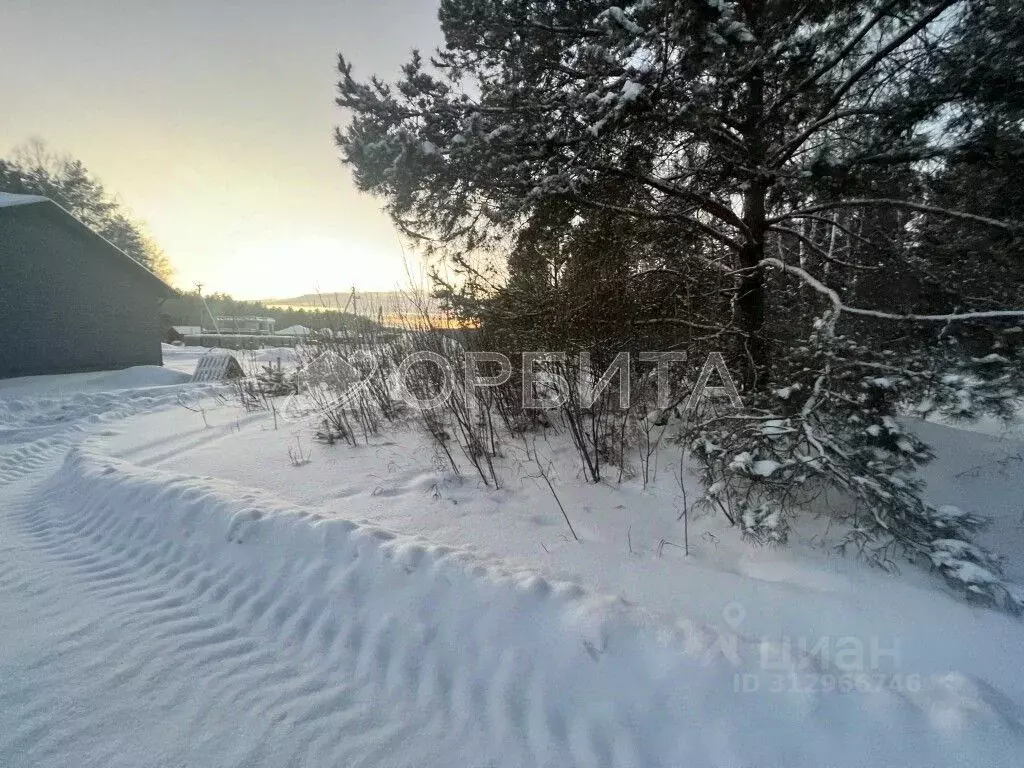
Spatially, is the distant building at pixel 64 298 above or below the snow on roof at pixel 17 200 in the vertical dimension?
below

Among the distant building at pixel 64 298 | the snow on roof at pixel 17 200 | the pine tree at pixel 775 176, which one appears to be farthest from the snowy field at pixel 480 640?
the snow on roof at pixel 17 200

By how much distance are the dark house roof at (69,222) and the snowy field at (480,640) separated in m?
14.5

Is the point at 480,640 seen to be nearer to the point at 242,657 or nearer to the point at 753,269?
the point at 242,657

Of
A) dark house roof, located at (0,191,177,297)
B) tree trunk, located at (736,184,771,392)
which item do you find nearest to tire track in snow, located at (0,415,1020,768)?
tree trunk, located at (736,184,771,392)

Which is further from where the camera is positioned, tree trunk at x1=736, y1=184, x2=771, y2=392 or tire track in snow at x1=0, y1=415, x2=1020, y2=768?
tree trunk at x1=736, y1=184, x2=771, y2=392

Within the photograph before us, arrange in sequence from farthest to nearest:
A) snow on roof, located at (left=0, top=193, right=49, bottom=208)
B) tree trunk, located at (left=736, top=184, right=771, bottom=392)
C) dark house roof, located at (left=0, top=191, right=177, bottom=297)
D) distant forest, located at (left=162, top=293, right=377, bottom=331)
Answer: distant forest, located at (left=162, top=293, right=377, bottom=331) < dark house roof, located at (left=0, top=191, right=177, bottom=297) < snow on roof, located at (left=0, top=193, right=49, bottom=208) < tree trunk, located at (left=736, top=184, right=771, bottom=392)

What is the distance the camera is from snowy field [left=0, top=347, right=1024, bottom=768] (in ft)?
4.83

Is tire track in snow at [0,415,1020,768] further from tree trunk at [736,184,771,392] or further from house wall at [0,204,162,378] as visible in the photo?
house wall at [0,204,162,378]

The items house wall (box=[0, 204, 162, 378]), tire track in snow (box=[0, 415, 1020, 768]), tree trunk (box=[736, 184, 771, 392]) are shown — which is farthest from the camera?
house wall (box=[0, 204, 162, 378])

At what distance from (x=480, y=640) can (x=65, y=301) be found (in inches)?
713

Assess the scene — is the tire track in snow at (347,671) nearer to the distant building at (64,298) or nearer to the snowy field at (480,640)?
the snowy field at (480,640)

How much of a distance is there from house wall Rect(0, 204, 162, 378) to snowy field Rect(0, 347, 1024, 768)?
13.2m

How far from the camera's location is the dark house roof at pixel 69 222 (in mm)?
11484

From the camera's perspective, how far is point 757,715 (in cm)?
153
